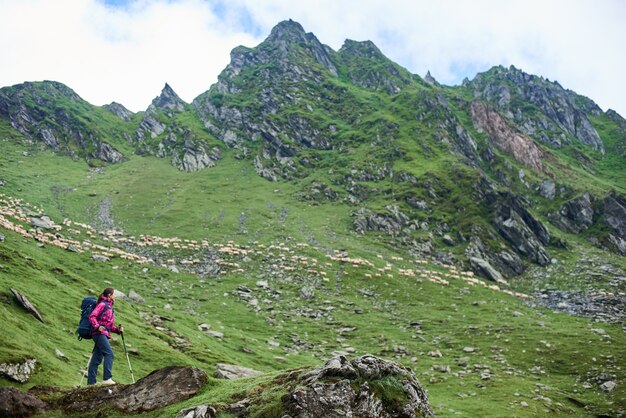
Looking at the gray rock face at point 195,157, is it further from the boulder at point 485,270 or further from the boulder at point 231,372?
the boulder at point 231,372

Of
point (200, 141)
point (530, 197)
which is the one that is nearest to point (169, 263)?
point (200, 141)

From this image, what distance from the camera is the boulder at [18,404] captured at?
11711 mm

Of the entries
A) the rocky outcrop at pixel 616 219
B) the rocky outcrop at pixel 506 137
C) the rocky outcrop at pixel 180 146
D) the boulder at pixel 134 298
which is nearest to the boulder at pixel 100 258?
the boulder at pixel 134 298

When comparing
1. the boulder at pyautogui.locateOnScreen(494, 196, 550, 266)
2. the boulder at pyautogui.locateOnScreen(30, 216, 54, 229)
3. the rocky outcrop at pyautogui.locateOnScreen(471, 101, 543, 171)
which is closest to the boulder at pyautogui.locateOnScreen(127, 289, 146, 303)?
the boulder at pyautogui.locateOnScreen(30, 216, 54, 229)

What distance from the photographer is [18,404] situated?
39.4ft

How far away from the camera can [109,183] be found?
125875 millimetres

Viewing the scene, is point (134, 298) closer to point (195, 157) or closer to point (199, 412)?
point (199, 412)

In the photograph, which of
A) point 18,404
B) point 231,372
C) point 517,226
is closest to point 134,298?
point 231,372

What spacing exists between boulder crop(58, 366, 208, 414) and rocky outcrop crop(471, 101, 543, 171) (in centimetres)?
16994

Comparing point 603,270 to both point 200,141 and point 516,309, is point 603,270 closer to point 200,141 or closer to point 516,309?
point 516,309

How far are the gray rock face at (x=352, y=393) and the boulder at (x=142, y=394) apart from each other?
403 centimetres

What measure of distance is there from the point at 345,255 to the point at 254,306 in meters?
28.5

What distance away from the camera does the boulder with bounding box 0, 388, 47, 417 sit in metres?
11.7

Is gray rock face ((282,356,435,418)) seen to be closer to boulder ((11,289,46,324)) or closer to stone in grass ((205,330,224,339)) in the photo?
boulder ((11,289,46,324))
